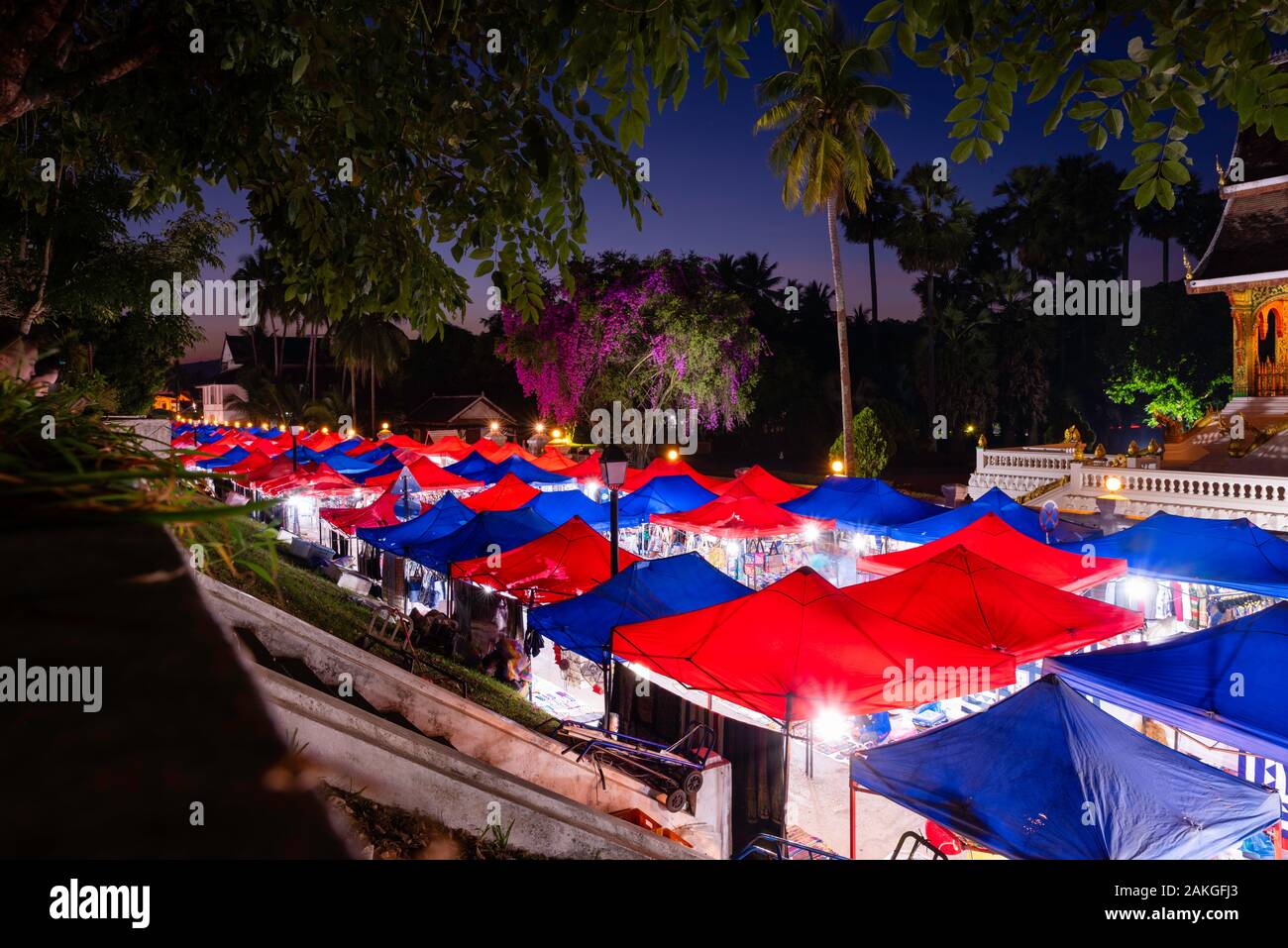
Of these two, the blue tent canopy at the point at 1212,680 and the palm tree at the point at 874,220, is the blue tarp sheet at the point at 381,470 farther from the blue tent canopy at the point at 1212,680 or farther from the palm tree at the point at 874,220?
the palm tree at the point at 874,220

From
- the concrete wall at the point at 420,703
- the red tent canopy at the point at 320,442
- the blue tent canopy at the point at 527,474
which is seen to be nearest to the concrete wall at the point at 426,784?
the concrete wall at the point at 420,703

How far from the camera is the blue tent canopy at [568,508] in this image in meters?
19.2

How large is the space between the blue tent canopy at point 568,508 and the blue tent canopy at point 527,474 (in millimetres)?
7027

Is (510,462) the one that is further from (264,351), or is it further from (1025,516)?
(264,351)

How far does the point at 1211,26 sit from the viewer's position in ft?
8.08

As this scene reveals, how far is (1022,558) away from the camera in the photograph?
1358 cm

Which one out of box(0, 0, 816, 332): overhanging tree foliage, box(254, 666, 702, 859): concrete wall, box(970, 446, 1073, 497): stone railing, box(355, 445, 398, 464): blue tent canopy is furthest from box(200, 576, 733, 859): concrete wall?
box(355, 445, 398, 464): blue tent canopy

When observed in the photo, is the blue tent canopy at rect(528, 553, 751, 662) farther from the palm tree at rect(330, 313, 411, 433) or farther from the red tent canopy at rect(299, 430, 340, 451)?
the palm tree at rect(330, 313, 411, 433)

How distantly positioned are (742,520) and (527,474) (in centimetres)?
1072

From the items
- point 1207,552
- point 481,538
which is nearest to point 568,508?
point 481,538

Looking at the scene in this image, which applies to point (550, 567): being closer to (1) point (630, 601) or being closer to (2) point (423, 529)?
(1) point (630, 601)

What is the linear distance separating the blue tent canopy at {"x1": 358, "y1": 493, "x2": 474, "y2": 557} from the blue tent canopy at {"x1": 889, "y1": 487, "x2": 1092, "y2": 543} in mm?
10077

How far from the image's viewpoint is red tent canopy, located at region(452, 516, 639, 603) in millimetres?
13250

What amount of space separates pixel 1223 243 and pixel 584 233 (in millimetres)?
31593
